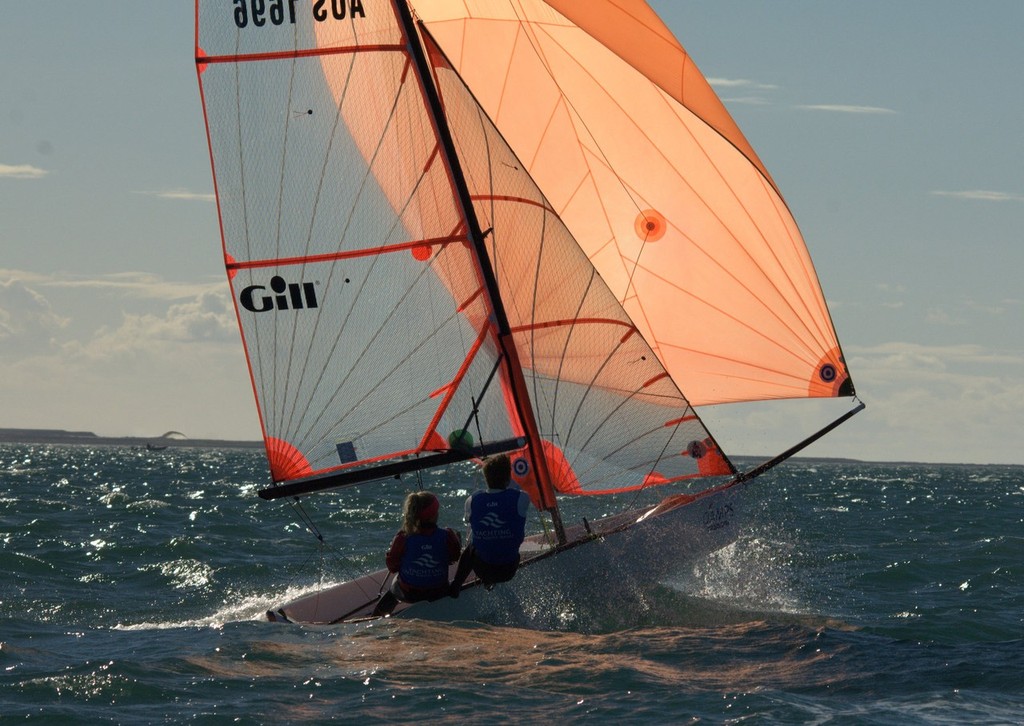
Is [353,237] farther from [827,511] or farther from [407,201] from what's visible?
[827,511]

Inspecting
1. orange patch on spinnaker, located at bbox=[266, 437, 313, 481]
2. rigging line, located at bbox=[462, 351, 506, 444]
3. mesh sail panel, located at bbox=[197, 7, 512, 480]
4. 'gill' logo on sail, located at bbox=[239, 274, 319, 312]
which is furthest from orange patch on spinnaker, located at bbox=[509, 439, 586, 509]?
'gill' logo on sail, located at bbox=[239, 274, 319, 312]

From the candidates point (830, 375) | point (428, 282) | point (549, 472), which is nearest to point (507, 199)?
point (428, 282)

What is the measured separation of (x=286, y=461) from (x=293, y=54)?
3.32 metres

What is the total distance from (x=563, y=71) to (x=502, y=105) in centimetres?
65

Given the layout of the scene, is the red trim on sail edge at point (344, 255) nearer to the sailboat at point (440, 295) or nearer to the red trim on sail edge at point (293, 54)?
the sailboat at point (440, 295)

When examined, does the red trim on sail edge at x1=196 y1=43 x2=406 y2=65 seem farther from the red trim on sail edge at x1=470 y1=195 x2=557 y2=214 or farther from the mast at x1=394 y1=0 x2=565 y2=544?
the red trim on sail edge at x1=470 y1=195 x2=557 y2=214

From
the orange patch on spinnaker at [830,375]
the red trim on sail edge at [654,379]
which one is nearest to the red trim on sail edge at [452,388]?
the red trim on sail edge at [654,379]

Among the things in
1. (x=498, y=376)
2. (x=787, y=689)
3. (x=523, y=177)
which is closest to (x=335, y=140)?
(x=523, y=177)

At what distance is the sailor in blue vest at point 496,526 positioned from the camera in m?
10.6

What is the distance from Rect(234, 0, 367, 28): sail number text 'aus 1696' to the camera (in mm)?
11438

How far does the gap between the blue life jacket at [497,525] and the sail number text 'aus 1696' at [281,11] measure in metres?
4.09

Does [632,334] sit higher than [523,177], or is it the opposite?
[523,177]

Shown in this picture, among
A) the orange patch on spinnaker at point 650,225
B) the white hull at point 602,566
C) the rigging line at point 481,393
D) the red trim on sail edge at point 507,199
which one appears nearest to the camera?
the white hull at point 602,566

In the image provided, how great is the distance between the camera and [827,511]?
27109mm
